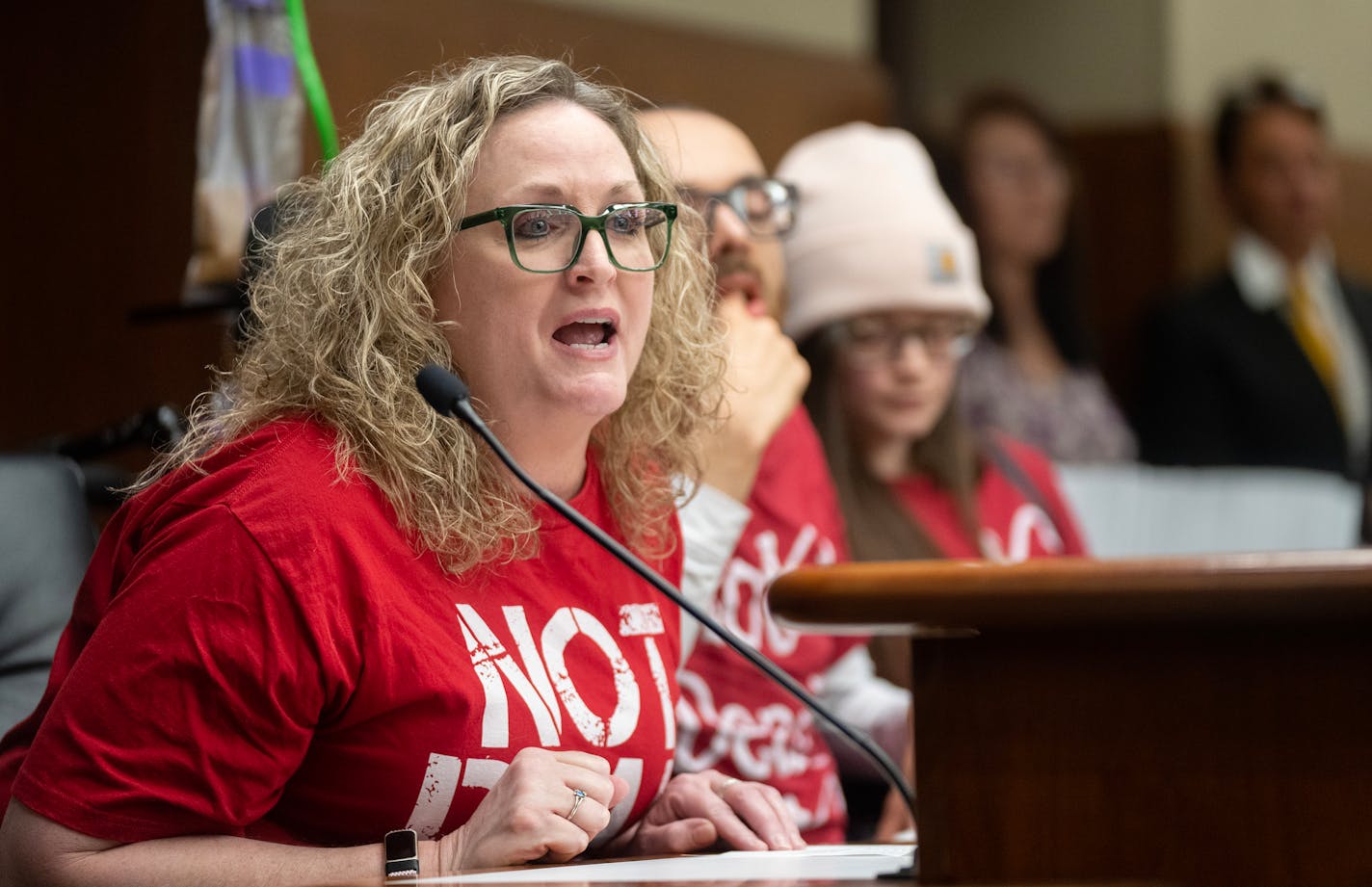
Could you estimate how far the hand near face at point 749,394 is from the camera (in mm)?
1855

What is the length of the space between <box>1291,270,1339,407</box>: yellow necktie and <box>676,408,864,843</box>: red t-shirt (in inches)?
95.5

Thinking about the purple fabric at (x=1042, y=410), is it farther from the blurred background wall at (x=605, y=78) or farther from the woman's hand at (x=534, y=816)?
the woman's hand at (x=534, y=816)

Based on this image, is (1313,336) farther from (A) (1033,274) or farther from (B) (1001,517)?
(B) (1001,517)

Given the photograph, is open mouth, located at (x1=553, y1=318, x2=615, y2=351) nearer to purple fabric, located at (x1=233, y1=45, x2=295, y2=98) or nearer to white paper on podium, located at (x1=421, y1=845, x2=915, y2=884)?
white paper on podium, located at (x1=421, y1=845, x2=915, y2=884)

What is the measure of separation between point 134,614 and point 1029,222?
2.97 m

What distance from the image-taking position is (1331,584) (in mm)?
851

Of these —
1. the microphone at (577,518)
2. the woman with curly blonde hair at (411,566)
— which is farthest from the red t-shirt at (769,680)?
the microphone at (577,518)

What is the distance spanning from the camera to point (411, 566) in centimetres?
132

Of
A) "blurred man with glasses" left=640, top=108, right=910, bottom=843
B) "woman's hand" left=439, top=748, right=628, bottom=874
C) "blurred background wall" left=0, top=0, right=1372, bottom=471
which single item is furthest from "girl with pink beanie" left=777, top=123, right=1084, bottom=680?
"woman's hand" left=439, top=748, right=628, bottom=874

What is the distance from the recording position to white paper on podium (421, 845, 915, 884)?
109 cm

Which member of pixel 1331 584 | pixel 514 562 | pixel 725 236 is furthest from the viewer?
pixel 725 236

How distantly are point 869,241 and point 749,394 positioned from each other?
72cm

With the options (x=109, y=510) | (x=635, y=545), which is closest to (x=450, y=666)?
(x=635, y=545)

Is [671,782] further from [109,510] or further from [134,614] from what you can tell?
[109,510]
